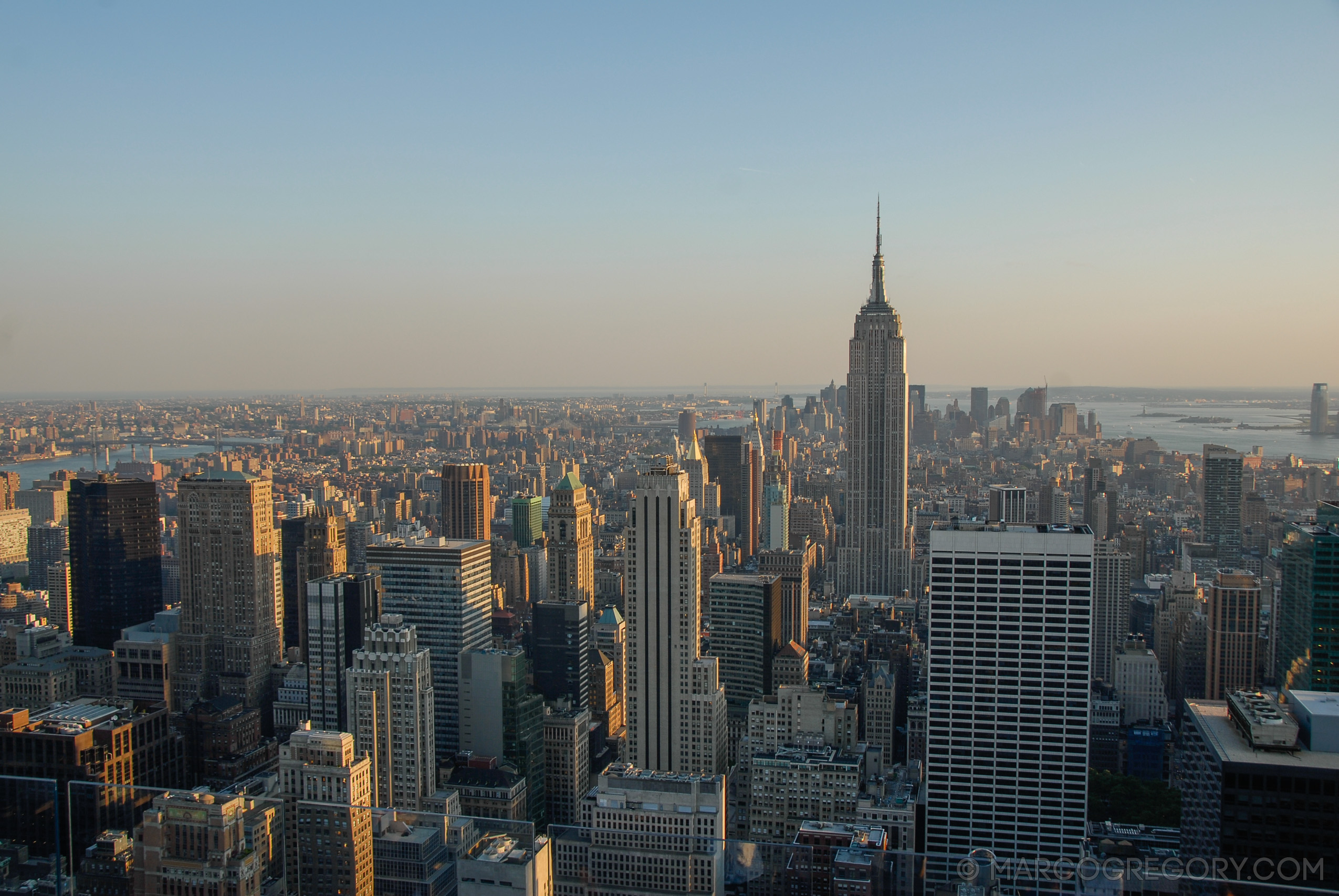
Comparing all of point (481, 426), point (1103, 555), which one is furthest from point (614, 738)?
point (1103, 555)

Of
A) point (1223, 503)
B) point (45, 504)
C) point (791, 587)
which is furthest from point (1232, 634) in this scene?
point (45, 504)

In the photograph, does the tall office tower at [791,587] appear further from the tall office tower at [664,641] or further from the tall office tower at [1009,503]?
the tall office tower at [664,641]

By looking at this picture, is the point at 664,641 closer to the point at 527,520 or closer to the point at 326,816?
the point at 326,816

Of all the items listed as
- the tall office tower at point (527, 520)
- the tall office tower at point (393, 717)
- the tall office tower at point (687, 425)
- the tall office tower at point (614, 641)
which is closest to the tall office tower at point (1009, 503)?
the tall office tower at point (687, 425)

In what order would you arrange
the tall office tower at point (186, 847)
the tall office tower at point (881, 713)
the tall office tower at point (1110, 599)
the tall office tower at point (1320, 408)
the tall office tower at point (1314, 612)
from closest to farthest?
the tall office tower at point (186, 847), the tall office tower at point (1320, 408), the tall office tower at point (1314, 612), the tall office tower at point (881, 713), the tall office tower at point (1110, 599)

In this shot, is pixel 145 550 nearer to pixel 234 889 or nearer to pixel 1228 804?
pixel 234 889

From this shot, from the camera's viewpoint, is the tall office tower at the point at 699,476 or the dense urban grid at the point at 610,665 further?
the tall office tower at the point at 699,476
